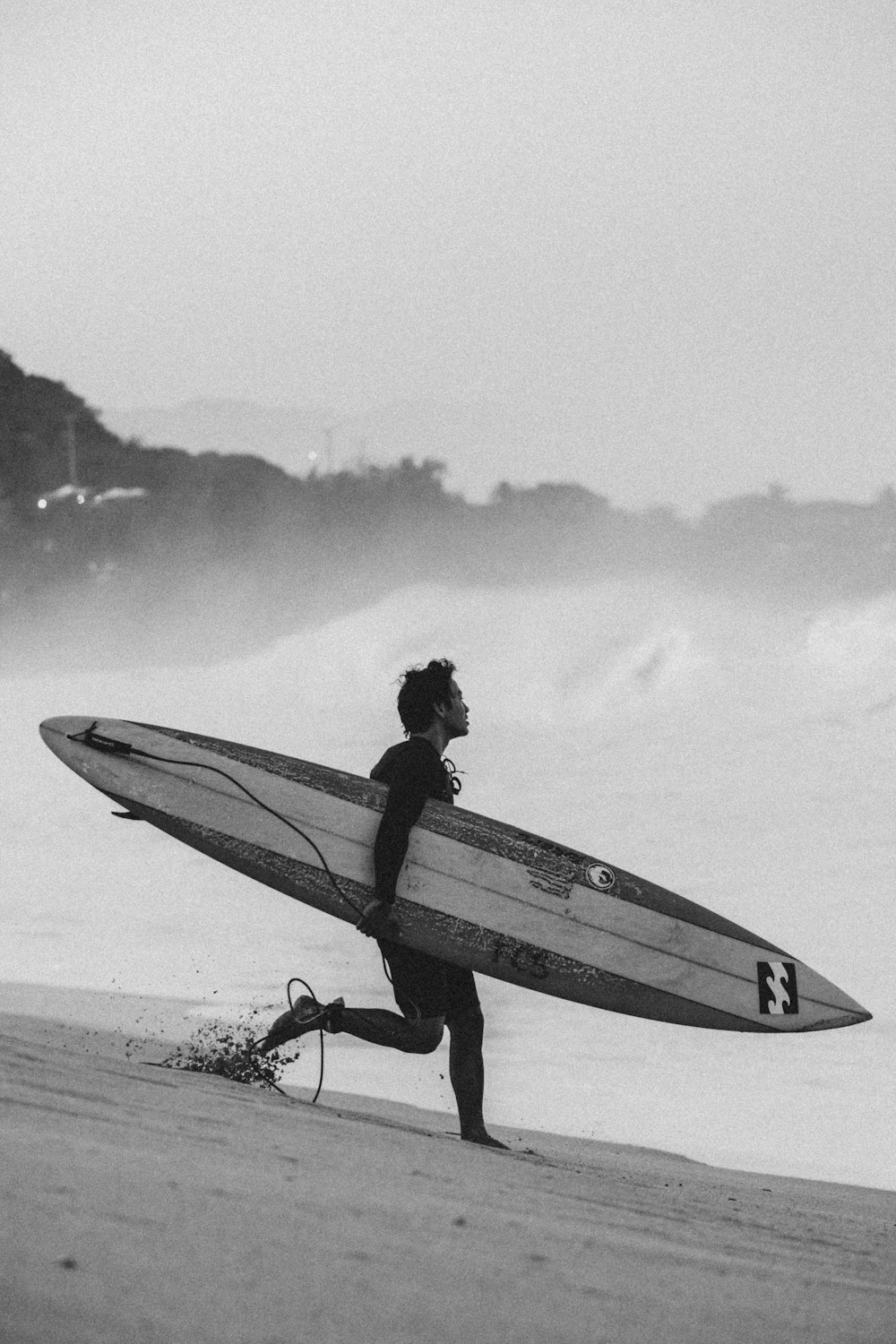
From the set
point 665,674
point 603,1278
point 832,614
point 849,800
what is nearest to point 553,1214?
point 603,1278

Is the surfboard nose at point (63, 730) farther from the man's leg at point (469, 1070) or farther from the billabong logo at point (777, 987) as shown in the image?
the billabong logo at point (777, 987)

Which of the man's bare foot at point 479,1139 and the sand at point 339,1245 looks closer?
the sand at point 339,1245

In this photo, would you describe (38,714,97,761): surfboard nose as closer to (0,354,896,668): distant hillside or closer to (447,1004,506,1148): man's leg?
(447,1004,506,1148): man's leg

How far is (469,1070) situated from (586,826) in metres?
17.7

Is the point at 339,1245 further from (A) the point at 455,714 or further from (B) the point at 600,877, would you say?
(B) the point at 600,877

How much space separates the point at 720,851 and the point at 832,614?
9.48 meters

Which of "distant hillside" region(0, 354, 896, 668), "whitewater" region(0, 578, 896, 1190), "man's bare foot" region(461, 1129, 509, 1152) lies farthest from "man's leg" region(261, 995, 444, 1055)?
"distant hillside" region(0, 354, 896, 668)

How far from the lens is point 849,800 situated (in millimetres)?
21281

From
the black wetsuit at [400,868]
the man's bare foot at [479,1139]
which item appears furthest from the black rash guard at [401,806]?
the man's bare foot at [479,1139]

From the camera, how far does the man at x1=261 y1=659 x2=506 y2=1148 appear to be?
2.91 m

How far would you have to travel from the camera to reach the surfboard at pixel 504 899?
3.39 metres

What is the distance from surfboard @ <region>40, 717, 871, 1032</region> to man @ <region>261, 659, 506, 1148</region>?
35 cm

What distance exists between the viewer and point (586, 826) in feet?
67.0

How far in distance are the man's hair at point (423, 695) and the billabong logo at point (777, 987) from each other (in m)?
1.15
